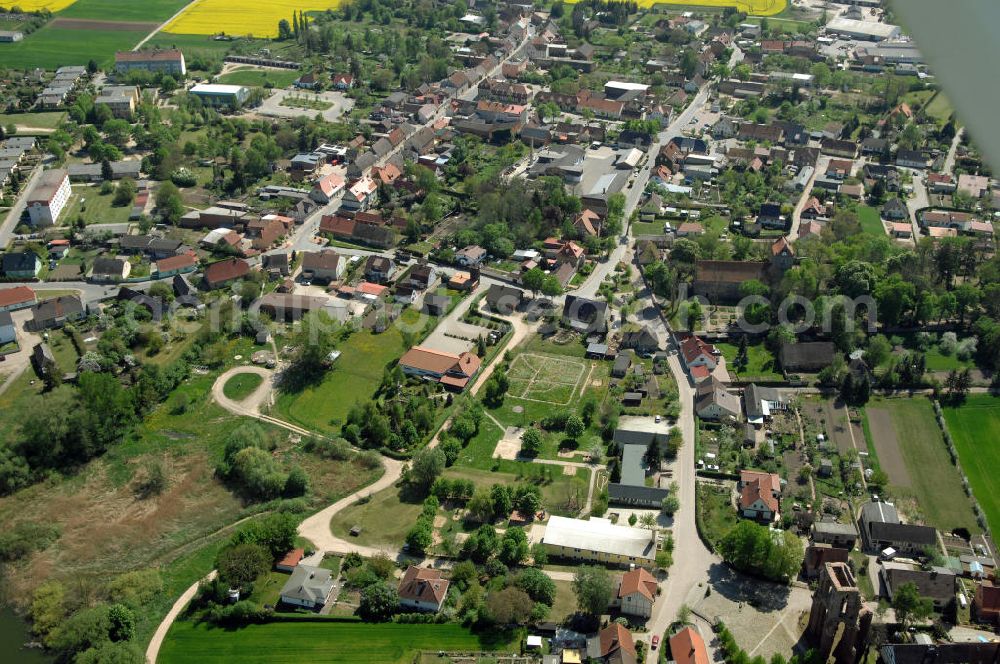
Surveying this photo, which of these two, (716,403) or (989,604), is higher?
(716,403)

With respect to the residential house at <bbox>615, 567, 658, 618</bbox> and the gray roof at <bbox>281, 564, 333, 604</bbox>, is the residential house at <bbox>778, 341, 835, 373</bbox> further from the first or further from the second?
the gray roof at <bbox>281, 564, 333, 604</bbox>

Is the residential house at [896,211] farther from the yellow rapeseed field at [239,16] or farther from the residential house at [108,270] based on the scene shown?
the yellow rapeseed field at [239,16]

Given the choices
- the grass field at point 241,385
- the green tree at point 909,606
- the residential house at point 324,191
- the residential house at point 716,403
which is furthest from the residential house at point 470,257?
the green tree at point 909,606

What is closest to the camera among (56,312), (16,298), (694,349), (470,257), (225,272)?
(694,349)

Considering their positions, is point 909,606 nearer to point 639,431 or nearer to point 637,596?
point 637,596

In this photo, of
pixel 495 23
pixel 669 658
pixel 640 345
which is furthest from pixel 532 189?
pixel 495 23

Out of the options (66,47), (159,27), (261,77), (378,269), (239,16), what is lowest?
(378,269)

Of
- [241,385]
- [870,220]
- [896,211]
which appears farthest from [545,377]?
[896,211]

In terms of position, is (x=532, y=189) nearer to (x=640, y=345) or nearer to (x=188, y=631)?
(x=640, y=345)
